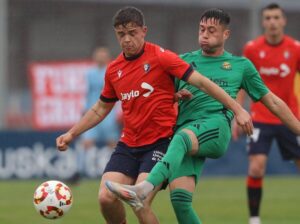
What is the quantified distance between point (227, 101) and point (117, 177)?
120cm

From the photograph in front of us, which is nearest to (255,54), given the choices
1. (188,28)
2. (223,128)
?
(223,128)

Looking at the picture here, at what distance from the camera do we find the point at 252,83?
8.66m

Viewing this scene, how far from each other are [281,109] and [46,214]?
228 centimetres

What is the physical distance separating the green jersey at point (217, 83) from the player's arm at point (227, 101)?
39 centimetres

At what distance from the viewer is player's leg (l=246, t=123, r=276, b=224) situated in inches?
442

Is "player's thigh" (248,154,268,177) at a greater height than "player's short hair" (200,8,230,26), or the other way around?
"player's short hair" (200,8,230,26)

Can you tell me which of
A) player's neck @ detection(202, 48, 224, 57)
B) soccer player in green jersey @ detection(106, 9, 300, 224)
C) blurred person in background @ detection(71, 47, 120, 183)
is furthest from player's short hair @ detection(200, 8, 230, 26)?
blurred person in background @ detection(71, 47, 120, 183)

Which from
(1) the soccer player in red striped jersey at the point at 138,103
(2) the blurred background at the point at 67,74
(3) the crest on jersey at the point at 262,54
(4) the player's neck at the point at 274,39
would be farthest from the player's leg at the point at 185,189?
(2) the blurred background at the point at 67,74

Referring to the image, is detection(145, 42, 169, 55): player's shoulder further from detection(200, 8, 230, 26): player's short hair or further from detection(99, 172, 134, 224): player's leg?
detection(99, 172, 134, 224): player's leg

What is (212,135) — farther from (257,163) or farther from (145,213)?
(257,163)

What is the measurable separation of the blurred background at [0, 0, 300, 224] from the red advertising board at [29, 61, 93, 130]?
0.02 meters

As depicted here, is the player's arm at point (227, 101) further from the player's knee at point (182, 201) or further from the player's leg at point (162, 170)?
the player's knee at point (182, 201)

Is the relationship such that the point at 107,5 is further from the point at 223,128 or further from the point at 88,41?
the point at 223,128

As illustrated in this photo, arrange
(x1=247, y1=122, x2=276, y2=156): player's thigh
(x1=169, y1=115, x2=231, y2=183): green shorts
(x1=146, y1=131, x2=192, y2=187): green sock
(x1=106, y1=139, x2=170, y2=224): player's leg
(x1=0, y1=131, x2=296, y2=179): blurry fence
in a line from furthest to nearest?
(x1=0, y1=131, x2=296, y2=179): blurry fence < (x1=247, y1=122, x2=276, y2=156): player's thigh < (x1=169, y1=115, x2=231, y2=183): green shorts < (x1=146, y1=131, x2=192, y2=187): green sock < (x1=106, y1=139, x2=170, y2=224): player's leg
